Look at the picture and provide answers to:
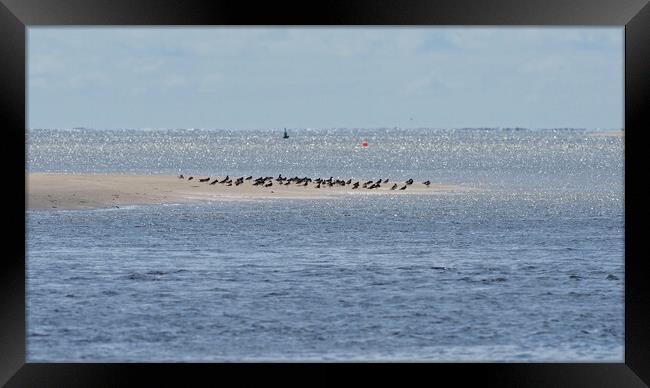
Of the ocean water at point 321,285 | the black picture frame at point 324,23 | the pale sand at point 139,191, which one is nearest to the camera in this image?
the black picture frame at point 324,23

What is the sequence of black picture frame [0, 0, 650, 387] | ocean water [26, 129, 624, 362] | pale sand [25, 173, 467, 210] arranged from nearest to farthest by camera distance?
1. black picture frame [0, 0, 650, 387]
2. ocean water [26, 129, 624, 362]
3. pale sand [25, 173, 467, 210]

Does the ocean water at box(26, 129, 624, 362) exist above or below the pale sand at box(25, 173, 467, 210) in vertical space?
below

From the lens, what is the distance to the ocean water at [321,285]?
1477 cm

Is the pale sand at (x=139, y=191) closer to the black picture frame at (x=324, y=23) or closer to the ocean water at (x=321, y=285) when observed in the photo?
the ocean water at (x=321, y=285)

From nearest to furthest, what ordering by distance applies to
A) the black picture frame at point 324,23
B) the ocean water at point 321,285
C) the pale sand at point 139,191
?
the black picture frame at point 324,23, the ocean water at point 321,285, the pale sand at point 139,191

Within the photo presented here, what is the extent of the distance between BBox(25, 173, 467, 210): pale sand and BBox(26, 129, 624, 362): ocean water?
224cm

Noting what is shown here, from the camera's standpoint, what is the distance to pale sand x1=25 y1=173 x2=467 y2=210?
1531 inches

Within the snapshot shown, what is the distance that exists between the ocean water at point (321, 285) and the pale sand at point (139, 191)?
2.24 metres

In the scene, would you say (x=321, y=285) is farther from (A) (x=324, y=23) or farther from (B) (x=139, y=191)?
(B) (x=139, y=191)

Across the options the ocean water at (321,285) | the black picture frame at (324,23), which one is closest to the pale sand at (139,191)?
the ocean water at (321,285)

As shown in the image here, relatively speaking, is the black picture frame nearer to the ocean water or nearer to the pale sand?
the ocean water

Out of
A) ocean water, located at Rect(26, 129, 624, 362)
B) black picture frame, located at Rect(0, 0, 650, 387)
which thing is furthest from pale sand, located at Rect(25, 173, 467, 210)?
black picture frame, located at Rect(0, 0, 650, 387)

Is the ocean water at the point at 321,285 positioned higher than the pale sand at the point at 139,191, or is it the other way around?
the pale sand at the point at 139,191

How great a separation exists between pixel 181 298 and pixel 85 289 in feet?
6.37
